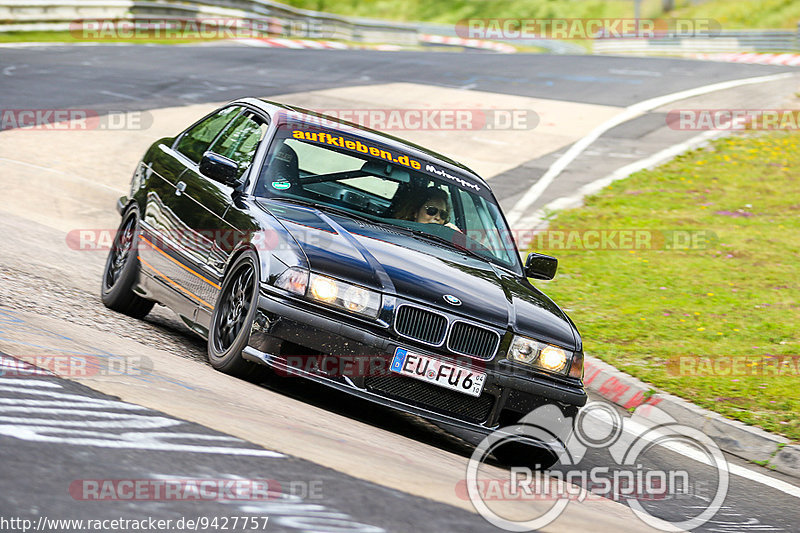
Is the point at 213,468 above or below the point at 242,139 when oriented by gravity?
below

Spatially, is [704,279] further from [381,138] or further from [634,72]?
[634,72]

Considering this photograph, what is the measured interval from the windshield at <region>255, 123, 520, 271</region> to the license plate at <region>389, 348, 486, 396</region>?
1.39 metres

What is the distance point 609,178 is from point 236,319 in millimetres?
11815

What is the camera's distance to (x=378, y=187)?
7.14m

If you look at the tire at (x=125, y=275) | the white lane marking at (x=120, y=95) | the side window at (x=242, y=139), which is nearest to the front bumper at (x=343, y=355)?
the side window at (x=242, y=139)

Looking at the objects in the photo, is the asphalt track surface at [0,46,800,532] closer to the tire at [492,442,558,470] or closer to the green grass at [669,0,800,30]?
the tire at [492,442,558,470]

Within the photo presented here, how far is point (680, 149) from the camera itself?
62.6ft

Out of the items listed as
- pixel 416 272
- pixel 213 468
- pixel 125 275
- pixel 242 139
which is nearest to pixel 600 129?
pixel 242 139

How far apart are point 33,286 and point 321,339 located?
3.05 meters

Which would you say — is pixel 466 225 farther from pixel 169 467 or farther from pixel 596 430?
pixel 169 467

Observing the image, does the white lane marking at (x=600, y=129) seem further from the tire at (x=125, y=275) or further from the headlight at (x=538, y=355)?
the headlight at (x=538, y=355)

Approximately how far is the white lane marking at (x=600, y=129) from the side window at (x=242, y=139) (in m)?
6.54

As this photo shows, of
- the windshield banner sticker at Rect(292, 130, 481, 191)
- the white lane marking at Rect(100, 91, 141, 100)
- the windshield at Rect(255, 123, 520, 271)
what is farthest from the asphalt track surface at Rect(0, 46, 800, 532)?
the windshield banner sticker at Rect(292, 130, 481, 191)

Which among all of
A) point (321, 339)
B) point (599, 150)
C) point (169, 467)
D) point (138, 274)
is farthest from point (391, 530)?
point (599, 150)
